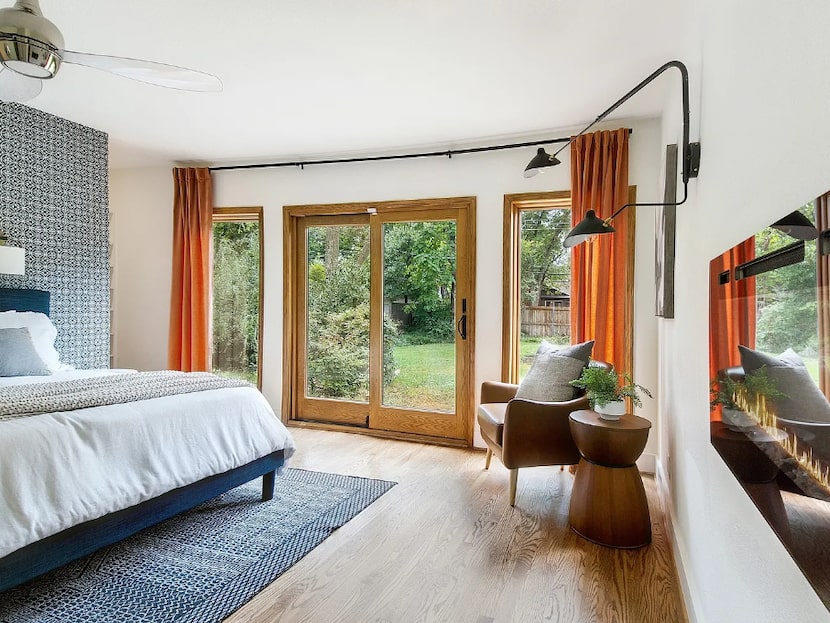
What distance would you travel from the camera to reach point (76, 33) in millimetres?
2574

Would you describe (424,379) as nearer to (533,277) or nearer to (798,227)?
(533,277)

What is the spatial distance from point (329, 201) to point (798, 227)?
4.29 m

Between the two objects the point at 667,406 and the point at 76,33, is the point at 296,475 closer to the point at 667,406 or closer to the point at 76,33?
the point at 667,406

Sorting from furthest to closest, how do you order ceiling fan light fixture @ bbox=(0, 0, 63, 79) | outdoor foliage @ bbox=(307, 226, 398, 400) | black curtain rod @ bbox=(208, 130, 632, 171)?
outdoor foliage @ bbox=(307, 226, 398, 400) < black curtain rod @ bbox=(208, 130, 632, 171) < ceiling fan light fixture @ bbox=(0, 0, 63, 79)

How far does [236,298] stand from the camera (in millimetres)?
5133

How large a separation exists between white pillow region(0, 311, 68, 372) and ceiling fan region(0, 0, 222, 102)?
70.0 inches

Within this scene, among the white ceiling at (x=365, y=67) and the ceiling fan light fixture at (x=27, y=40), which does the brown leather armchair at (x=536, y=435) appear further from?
the ceiling fan light fixture at (x=27, y=40)

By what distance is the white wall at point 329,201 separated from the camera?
3.73 m

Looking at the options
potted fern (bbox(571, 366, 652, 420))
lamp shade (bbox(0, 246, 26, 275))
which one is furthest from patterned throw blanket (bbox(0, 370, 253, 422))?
potted fern (bbox(571, 366, 652, 420))

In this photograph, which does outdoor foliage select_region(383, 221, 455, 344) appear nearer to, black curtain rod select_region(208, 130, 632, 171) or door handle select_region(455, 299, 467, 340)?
door handle select_region(455, 299, 467, 340)

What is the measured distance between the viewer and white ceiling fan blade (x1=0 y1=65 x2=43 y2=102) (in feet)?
6.56

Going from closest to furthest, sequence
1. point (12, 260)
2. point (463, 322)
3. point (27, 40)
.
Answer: point (27, 40), point (12, 260), point (463, 322)

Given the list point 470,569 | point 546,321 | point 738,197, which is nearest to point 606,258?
point 546,321

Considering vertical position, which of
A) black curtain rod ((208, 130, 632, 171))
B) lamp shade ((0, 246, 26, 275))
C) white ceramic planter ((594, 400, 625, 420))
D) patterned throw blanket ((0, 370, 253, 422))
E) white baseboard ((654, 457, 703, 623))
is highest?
black curtain rod ((208, 130, 632, 171))
